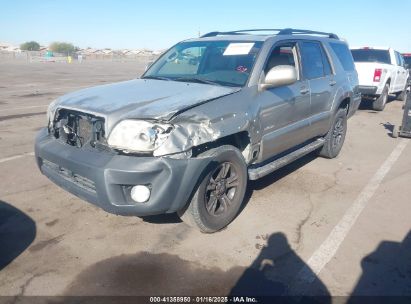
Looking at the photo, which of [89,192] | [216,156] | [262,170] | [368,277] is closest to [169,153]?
[216,156]

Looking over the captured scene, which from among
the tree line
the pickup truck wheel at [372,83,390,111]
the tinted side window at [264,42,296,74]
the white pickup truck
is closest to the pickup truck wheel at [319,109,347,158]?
the tinted side window at [264,42,296,74]

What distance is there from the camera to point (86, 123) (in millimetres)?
3342

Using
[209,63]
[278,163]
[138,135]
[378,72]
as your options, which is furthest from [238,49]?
[378,72]

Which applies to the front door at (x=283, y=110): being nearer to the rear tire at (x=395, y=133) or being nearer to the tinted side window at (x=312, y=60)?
the tinted side window at (x=312, y=60)

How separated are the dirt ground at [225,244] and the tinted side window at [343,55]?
7.00 ft

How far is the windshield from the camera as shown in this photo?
158 inches

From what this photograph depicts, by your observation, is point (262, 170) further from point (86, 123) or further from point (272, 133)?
point (86, 123)

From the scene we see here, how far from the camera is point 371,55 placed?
11430 millimetres

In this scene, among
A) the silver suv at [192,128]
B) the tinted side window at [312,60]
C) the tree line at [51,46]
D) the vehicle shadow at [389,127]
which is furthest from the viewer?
the tree line at [51,46]

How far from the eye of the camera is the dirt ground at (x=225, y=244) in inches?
113

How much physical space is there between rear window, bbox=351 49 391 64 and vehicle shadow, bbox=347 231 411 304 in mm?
8986

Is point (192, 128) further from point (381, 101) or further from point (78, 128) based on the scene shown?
point (381, 101)

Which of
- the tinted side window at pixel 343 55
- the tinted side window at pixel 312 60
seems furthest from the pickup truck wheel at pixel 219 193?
the tinted side window at pixel 343 55

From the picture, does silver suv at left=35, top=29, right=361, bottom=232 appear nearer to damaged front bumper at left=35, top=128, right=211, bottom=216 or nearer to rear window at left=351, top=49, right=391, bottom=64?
damaged front bumper at left=35, top=128, right=211, bottom=216
